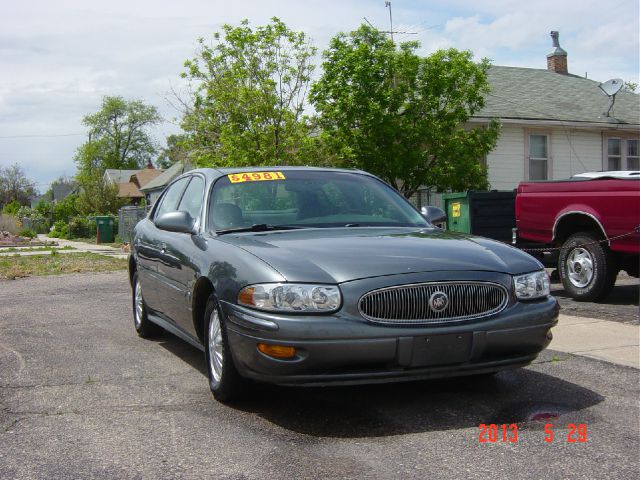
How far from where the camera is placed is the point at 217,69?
20.5m

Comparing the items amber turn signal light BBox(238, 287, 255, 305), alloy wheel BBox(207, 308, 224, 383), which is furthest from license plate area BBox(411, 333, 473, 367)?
alloy wheel BBox(207, 308, 224, 383)

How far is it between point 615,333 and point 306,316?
4.39 metres

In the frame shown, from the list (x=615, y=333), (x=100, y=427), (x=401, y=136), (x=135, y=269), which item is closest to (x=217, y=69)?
(x=401, y=136)

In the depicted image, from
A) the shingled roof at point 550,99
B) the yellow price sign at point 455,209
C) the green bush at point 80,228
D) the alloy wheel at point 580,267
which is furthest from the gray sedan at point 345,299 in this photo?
the green bush at point 80,228

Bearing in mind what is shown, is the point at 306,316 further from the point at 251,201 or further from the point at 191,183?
the point at 191,183

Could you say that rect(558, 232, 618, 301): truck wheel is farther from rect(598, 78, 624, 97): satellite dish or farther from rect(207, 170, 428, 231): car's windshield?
rect(598, 78, 624, 97): satellite dish

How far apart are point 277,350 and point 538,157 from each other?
20.0 meters

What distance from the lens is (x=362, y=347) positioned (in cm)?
424

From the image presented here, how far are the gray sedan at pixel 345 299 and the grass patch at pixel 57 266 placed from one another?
11.2 meters

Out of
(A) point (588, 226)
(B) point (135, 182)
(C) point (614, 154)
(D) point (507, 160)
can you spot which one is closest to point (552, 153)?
(D) point (507, 160)

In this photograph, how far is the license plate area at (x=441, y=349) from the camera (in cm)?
431

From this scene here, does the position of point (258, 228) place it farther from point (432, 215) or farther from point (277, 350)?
point (432, 215)

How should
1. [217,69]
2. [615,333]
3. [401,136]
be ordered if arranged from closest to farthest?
[615,333], [401,136], [217,69]

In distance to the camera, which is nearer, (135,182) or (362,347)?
(362,347)
